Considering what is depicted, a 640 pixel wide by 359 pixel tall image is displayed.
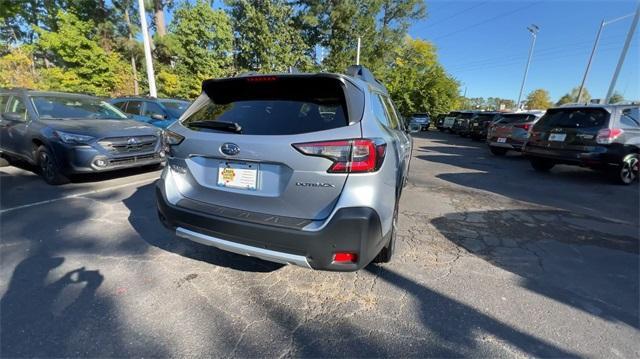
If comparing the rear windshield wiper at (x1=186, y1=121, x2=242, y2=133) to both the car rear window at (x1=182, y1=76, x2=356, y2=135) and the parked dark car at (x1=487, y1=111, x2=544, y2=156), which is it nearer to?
the car rear window at (x1=182, y1=76, x2=356, y2=135)

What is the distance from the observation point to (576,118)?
6273mm

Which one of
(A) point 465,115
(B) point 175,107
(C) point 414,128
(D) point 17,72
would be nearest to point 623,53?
(A) point 465,115

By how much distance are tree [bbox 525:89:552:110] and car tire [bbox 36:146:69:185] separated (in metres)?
93.2

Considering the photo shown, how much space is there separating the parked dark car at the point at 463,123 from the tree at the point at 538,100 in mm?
74207

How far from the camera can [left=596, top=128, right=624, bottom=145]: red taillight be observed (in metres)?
5.82

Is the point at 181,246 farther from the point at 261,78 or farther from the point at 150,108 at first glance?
the point at 150,108

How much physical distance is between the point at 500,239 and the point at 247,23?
96.3ft

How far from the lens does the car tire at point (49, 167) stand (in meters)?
4.89

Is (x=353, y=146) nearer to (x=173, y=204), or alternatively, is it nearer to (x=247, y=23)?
(x=173, y=204)

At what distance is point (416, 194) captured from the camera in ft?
17.7

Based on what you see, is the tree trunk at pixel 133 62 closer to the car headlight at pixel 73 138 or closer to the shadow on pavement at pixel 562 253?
the car headlight at pixel 73 138

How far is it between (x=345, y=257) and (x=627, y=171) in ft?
24.9

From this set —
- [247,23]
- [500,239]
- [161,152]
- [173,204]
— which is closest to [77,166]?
[161,152]

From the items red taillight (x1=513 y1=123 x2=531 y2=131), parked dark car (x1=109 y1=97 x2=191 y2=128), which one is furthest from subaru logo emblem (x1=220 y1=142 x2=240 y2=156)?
red taillight (x1=513 y1=123 x2=531 y2=131)
